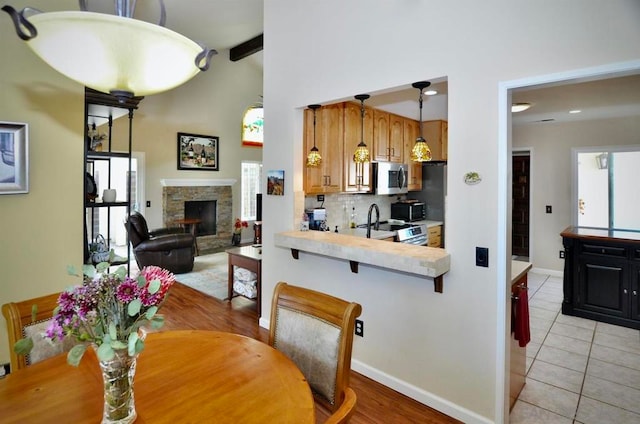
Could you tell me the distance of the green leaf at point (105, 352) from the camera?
2.95ft

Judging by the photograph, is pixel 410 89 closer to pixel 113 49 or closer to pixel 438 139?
pixel 438 139

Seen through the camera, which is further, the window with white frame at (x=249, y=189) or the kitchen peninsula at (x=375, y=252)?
the window with white frame at (x=249, y=189)

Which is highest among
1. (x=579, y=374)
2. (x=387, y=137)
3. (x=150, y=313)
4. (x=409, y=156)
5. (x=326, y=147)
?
(x=387, y=137)

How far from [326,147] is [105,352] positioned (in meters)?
3.23

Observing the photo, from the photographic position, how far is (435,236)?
5.48m

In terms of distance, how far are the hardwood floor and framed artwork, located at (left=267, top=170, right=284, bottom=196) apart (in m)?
1.37

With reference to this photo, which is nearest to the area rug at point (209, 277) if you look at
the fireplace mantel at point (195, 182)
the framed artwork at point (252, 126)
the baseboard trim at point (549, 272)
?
the fireplace mantel at point (195, 182)

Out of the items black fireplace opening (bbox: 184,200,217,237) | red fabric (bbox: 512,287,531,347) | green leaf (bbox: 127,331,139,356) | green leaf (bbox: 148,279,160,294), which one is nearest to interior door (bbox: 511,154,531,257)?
red fabric (bbox: 512,287,531,347)

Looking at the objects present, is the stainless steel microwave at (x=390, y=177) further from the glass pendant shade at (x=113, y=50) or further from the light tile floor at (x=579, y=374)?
the glass pendant shade at (x=113, y=50)

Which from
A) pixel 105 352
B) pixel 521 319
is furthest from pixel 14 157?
pixel 521 319

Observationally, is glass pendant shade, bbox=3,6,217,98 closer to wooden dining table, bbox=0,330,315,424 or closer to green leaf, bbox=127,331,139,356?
green leaf, bbox=127,331,139,356

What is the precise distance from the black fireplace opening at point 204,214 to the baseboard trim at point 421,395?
584 cm

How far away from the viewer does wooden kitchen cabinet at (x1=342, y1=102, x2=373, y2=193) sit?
4133 mm

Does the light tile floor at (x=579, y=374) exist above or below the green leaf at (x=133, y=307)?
below
